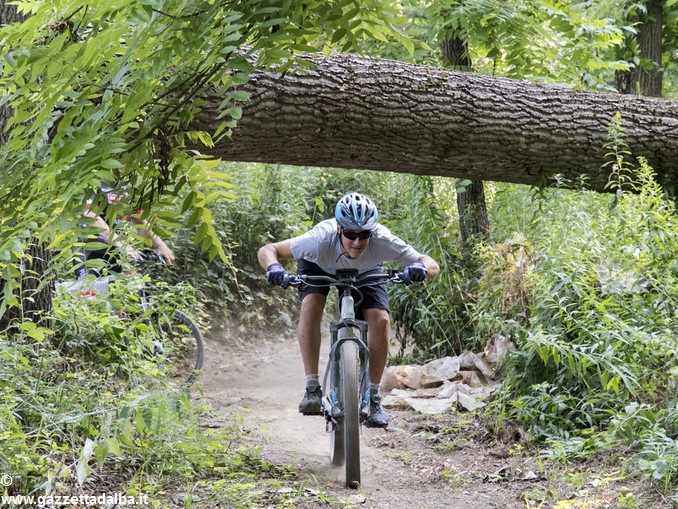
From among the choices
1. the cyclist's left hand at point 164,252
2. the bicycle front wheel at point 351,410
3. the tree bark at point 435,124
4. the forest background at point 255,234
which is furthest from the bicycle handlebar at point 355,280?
the cyclist's left hand at point 164,252

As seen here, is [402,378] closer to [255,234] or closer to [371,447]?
[371,447]

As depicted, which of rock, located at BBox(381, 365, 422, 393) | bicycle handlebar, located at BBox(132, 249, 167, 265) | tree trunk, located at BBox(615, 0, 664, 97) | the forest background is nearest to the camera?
the forest background

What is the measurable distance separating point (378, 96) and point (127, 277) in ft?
8.13

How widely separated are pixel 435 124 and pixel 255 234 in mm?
4993

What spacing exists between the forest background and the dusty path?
1.44 feet

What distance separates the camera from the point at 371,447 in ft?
23.6

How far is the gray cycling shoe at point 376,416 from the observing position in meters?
Answer: 6.20

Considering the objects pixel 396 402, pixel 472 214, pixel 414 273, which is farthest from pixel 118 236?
pixel 472 214

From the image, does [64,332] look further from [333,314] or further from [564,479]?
[333,314]

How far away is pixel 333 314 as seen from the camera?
12391 mm

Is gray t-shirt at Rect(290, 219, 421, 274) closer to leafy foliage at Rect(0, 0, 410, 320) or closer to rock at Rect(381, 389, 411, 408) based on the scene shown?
rock at Rect(381, 389, 411, 408)

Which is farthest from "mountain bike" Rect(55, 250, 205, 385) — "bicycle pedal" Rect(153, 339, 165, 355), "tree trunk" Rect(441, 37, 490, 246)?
"tree trunk" Rect(441, 37, 490, 246)

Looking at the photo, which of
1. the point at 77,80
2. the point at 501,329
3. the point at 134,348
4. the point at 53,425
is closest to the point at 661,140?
the point at 501,329

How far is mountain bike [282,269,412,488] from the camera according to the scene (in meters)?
5.68
